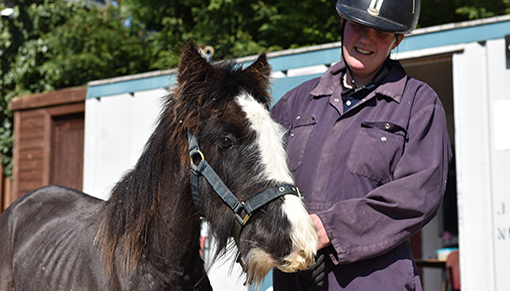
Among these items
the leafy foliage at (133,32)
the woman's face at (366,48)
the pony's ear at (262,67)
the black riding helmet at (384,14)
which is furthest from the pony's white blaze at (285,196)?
the leafy foliage at (133,32)

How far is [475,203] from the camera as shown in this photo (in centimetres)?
414

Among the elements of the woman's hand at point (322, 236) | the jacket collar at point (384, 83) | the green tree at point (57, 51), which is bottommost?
the woman's hand at point (322, 236)

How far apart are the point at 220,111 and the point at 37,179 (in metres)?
6.70

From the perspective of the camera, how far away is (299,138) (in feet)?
6.83

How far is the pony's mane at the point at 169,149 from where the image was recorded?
2014mm

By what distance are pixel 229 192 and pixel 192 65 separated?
1.74ft

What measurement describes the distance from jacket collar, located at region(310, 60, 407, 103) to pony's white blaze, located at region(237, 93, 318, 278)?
286 mm

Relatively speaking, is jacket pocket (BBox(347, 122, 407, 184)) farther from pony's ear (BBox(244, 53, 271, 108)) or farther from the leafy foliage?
the leafy foliage

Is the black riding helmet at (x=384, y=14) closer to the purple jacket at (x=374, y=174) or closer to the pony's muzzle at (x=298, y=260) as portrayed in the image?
the purple jacket at (x=374, y=174)

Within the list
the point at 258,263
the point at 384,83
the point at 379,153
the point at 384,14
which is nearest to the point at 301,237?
the point at 258,263

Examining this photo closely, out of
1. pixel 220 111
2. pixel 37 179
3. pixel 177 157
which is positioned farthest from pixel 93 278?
pixel 37 179

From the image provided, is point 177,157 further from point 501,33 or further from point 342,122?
point 501,33

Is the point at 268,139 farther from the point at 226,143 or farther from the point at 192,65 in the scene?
the point at 192,65

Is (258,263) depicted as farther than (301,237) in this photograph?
Yes
